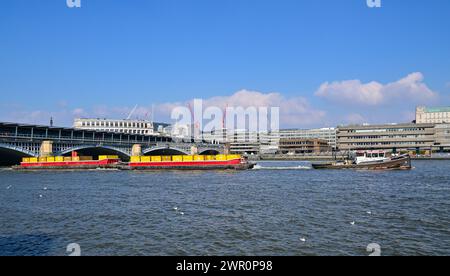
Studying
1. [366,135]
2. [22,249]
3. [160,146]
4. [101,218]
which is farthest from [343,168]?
[366,135]

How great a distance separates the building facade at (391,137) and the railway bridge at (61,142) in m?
94.2

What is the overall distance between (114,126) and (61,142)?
97.5m

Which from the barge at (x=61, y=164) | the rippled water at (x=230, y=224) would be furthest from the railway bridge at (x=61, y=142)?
the rippled water at (x=230, y=224)

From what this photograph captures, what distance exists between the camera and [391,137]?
18138cm

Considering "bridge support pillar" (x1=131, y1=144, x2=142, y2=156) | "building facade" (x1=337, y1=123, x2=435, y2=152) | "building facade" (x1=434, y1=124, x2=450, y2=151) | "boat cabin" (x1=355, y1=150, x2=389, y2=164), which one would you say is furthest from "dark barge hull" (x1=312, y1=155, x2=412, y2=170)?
"building facade" (x1=434, y1=124, x2=450, y2=151)

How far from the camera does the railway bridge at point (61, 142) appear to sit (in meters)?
84.3

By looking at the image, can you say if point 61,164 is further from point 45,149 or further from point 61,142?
point 61,142

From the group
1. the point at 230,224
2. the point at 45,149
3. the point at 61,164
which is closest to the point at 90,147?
the point at 61,164

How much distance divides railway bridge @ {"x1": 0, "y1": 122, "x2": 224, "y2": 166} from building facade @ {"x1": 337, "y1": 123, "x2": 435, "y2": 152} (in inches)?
3709

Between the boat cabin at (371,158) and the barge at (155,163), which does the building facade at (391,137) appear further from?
the barge at (155,163)

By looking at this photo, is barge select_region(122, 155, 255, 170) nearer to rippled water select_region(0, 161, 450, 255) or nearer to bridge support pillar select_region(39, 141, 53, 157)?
bridge support pillar select_region(39, 141, 53, 157)

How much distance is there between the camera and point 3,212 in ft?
95.8
